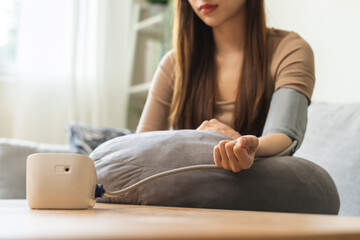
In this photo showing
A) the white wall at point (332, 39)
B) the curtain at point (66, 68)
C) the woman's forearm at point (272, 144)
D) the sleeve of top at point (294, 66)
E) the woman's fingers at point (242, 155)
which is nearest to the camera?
the woman's fingers at point (242, 155)

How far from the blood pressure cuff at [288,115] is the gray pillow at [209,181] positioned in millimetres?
156

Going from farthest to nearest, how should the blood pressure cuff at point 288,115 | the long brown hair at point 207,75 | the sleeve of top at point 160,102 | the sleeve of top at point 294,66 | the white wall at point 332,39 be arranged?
1. the white wall at point 332,39
2. the sleeve of top at point 160,102
3. the long brown hair at point 207,75
4. the sleeve of top at point 294,66
5. the blood pressure cuff at point 288,115

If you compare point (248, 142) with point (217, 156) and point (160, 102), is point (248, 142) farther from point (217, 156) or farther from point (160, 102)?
point (160, 102)

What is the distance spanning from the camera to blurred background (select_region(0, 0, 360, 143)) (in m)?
2.75

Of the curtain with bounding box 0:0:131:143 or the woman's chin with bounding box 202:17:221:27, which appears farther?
the curtain with bounding box 0:0:131:143

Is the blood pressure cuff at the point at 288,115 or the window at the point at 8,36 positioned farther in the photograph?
the window at the point at 8,36

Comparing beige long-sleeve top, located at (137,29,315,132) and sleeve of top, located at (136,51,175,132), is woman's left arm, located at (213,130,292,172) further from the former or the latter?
sleeve of top, located at (136,51,175,132)

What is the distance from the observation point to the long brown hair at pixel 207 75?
1.20 meters

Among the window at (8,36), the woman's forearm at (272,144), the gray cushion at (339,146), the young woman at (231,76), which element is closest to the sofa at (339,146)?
the gray cushion at (339,146)

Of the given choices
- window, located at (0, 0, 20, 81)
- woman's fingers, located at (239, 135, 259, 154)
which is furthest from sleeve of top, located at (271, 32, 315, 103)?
window, located at (0, 0, 20, 81)

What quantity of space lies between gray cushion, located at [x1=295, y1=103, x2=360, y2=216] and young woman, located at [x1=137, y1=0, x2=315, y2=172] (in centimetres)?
26

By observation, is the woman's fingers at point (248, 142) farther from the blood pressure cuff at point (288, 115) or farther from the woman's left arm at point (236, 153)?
the blood pressure cuff at point (288, 115)

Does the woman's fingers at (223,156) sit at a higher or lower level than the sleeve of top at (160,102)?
higher

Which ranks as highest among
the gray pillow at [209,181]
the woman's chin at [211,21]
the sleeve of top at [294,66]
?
the woman's chin at [211,21]
